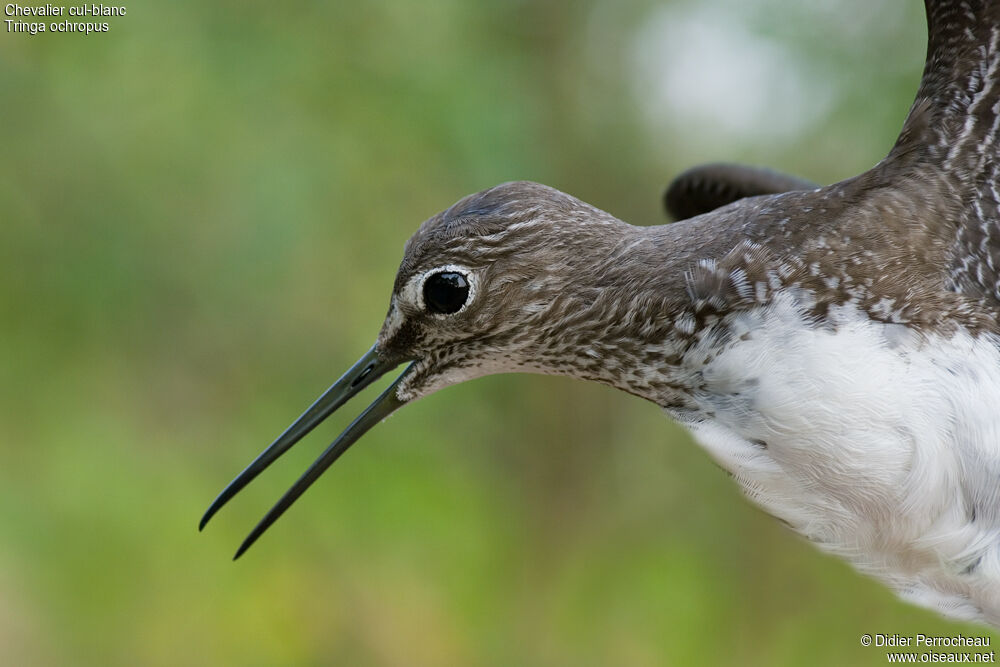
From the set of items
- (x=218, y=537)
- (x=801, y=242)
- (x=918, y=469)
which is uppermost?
(x=801, y=242)

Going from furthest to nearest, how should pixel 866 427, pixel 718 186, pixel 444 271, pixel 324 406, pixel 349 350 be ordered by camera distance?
pixel 349 350, pixel 718 186, pixel 324 406, pixel 444 271, pixel 866 427

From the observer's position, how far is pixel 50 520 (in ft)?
7.27

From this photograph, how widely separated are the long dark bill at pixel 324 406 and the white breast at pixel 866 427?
0.40 m

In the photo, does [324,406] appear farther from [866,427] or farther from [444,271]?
[866,427]

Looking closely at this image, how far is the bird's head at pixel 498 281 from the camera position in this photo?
112 cm

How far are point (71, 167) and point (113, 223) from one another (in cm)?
14

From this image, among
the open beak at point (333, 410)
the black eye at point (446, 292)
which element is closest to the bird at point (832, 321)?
the black eye at point (446, 292)

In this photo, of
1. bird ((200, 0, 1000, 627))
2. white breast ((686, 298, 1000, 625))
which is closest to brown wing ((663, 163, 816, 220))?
bird ((200, 0, 1000, 627))

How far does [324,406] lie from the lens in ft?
4.07

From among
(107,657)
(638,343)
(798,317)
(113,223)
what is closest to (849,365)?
(798,317)

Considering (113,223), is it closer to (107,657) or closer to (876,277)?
(107,657)

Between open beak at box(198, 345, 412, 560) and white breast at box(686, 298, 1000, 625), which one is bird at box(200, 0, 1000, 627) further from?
open beak at box(198, 345, 412, 560)

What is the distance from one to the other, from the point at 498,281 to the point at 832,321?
1.19 ft

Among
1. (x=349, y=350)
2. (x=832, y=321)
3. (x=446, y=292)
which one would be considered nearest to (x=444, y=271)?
(x=446, y=292)
